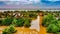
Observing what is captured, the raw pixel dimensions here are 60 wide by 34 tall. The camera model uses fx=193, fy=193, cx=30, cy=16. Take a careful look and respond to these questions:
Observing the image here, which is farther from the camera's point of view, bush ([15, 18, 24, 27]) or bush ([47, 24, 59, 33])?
bush ([15, 18, 24, 27])

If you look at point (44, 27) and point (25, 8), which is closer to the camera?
point (44, 27)

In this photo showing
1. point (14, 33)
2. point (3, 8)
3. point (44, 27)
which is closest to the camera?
point (14, 33)

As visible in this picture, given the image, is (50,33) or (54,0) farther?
(54,0)

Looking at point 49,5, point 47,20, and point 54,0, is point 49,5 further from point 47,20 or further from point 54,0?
point 47,20

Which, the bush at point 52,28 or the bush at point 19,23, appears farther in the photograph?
the bush at point 19,23

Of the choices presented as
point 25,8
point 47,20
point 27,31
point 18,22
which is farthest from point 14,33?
point 25,8

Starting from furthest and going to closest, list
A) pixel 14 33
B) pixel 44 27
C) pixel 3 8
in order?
pixel 3 8 < pixel 44 27 < pixel 14 33

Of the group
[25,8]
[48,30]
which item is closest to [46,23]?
[48,30]

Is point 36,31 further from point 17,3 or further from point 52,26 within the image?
point 17,3

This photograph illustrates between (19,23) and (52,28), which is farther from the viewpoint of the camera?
(19,23)
